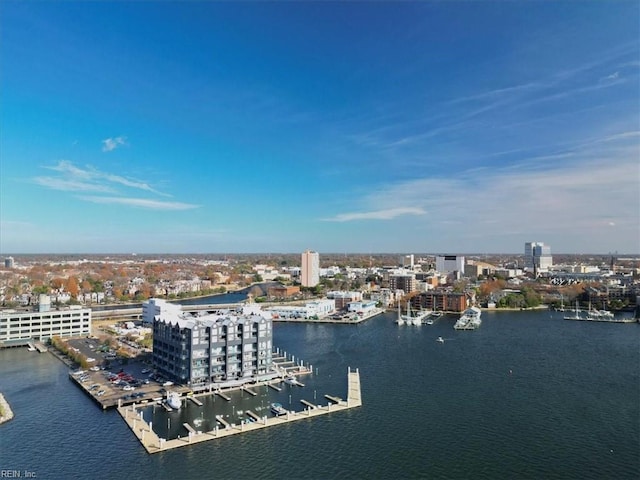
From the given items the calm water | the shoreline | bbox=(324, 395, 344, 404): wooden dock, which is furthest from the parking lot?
bbox=(324, 395, 344, 404): wooden dock

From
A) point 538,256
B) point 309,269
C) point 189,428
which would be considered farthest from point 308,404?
point 538,256

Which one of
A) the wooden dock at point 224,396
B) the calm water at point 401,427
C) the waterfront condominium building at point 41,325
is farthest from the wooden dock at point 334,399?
the waterfront condominium building at point 41,325

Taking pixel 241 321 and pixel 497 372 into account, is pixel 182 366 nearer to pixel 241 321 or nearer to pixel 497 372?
pixel 241 321

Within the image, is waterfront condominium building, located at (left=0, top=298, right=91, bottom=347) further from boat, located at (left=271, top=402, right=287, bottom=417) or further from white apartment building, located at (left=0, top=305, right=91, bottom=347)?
boat, located at (left=271, top=402, right=287, bottom=417)

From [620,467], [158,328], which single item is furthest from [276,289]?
[620,467]

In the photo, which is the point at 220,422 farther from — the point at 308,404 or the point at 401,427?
the point at 401,427
